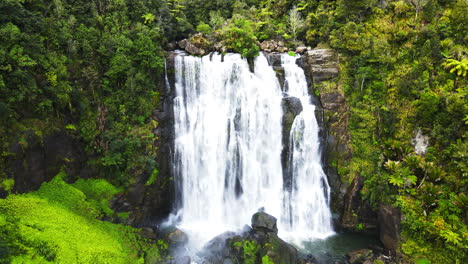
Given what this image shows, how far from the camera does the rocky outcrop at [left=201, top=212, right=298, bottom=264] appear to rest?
13859 mm

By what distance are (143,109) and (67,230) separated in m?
8.85

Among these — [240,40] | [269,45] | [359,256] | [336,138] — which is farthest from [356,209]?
[240,40]

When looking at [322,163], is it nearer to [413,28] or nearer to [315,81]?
[315,81]

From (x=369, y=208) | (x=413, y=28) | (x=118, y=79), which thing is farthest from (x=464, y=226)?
(x=118, y=79)

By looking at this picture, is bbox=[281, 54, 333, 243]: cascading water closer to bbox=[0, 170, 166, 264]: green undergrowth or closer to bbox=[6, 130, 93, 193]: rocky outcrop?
bbox=[0, 170, 166, 264]: green undergrowth

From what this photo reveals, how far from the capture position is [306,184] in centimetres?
1897

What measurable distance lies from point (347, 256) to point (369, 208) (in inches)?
156

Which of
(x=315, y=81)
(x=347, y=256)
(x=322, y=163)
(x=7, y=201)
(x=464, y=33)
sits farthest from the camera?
(x=315, y=81)

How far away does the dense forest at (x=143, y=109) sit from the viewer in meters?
12.3

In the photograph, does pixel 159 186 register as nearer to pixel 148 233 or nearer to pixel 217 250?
pixel 148 233

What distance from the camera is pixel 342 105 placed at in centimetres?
1950

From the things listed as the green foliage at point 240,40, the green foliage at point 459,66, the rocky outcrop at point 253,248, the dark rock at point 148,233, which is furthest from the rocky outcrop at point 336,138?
the dark rock at point 148,233

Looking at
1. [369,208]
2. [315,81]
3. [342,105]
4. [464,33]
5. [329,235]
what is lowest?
[329,235]

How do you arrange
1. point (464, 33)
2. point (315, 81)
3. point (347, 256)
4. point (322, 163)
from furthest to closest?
point (315, 81), point (322, 163), point (464, 33), point (347, 256)
